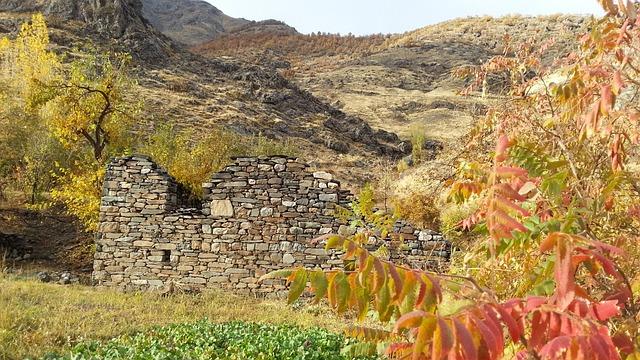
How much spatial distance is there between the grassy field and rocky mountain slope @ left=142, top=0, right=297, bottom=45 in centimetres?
6910

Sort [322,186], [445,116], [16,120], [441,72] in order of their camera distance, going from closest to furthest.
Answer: [322,186], [16,120], [445,116], [441,72]

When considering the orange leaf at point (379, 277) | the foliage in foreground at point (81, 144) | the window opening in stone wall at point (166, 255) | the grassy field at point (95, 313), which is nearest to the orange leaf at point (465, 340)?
the orange leaf at point (379, 277)

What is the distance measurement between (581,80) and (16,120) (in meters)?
20.3

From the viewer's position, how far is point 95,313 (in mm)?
8047

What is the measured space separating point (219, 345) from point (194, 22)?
3502 inches

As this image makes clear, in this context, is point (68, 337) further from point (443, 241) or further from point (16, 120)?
point (16, 120)

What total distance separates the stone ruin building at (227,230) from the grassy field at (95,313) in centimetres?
72

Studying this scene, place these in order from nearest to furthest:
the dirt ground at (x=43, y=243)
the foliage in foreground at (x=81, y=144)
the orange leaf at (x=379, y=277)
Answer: the orange leaf at (x=379, y=277) → the dirt ground at (x=43, y=243) → the foliage in foreground at (x=81, y=144)

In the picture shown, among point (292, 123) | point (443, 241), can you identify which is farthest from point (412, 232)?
point (292, 123)

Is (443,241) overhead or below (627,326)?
below

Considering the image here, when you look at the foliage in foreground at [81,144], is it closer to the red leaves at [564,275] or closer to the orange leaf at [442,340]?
the red leaves at [564,275]

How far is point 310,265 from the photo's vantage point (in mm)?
11234

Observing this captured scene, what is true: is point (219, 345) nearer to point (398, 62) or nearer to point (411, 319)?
point (411, 319)

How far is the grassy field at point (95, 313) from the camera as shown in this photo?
6344mm
